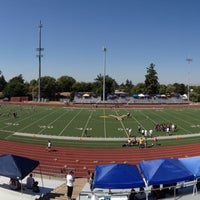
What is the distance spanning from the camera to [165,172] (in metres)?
11.2

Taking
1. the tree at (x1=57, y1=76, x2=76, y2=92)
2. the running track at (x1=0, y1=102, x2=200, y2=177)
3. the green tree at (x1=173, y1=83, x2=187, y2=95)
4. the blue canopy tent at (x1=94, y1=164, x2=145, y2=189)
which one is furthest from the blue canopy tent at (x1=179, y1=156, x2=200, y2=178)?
the green tree at (x1=173, y1=83, x2=187, y2=95)

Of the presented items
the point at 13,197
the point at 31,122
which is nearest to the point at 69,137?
the point at 31,122

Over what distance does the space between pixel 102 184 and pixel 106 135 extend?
23.3m

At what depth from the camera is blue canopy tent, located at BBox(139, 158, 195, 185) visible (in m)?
10.9

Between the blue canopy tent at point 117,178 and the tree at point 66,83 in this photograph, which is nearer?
the blue canopy tent at point 117,178

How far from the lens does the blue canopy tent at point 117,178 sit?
1085 centimetres

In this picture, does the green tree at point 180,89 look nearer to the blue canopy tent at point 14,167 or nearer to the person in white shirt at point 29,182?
the person in white shirt at point 29,182

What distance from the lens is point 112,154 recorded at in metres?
25.5

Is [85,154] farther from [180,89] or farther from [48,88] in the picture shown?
[180,89]

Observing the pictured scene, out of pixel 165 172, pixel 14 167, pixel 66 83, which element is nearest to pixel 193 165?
pixel 165 172

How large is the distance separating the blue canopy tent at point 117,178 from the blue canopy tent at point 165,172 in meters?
0.43

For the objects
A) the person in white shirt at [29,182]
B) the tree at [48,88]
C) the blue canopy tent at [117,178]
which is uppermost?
the tree at [48,88]

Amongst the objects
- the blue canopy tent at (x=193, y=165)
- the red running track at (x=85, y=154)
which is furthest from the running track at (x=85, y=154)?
the blue canopy tent at (x=193, y=165)

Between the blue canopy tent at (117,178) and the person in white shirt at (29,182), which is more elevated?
the blue canopy tent at (117,178)
